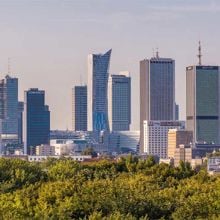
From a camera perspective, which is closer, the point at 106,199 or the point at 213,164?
the point at 106,199

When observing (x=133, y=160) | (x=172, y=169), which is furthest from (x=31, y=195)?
(x=133, y=160)

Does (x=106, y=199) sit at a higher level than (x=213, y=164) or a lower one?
higher

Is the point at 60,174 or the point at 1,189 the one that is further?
the point at 60,174

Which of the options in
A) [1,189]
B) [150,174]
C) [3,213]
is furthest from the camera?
[150,174]

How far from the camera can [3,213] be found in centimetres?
4144

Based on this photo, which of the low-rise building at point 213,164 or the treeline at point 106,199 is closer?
the treeline at point 106,199

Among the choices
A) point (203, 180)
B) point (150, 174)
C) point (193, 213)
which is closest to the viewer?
Result: point (193, 213)

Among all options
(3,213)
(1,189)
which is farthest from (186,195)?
(3,213)

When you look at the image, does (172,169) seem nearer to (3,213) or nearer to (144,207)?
(144,207)

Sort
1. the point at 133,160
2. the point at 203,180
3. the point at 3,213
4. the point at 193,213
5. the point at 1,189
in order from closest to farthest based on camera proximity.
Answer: the point at 3,213
the point at 193,213
the point at 1,189
the point at 203,180
the point at 133,160

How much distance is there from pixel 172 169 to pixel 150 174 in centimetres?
282

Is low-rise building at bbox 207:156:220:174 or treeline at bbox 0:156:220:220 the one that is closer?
treeline at bbox 0:156:220:220

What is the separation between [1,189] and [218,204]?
13.1 meters

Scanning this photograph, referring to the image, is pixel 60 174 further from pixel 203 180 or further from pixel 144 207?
pixel 144 207
